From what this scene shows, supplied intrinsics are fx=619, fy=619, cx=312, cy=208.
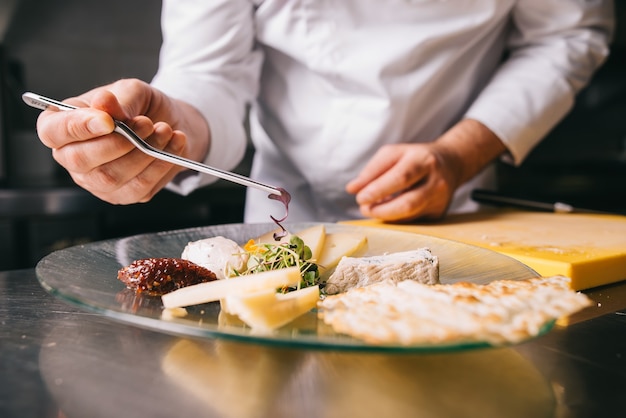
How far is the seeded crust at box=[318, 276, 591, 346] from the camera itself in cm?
45

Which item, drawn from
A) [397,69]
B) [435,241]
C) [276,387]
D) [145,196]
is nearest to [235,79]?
[397,69]

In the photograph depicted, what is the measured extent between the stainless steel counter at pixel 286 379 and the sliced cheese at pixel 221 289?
4 cm

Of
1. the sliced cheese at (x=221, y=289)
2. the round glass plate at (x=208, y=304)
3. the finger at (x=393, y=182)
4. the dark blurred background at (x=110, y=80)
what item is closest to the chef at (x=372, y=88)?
the finger at (x=393, y=182)

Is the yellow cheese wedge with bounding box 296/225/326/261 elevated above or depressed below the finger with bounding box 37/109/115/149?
below

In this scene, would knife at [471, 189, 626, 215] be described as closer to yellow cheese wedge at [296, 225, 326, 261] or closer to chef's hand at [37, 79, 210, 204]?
yellow cheese wedge at [296, 225, 326, 261]

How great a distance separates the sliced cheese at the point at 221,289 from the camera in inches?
23.8

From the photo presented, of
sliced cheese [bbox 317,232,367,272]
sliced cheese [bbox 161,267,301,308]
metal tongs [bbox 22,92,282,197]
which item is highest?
metal tongs [bbox 22,92,282,197]

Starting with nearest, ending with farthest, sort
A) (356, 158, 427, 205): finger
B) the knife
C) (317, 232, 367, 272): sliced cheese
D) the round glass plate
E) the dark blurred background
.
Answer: the round glass plate, (317, 232, 367, 272): sliced cheese, (356, 158, 427, 205): finger, the knife, the dark blurred background

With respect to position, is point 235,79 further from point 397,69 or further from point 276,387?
point 276,387

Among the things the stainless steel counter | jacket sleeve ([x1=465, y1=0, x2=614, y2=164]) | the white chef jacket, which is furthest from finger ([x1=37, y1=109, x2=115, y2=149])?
jacket sleeve ([x1=465, y1=0, x2=614, y2=164])

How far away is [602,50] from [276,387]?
4.58 ft

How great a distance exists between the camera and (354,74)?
4.42 feet

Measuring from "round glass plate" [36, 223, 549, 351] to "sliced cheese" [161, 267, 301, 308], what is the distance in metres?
0.01

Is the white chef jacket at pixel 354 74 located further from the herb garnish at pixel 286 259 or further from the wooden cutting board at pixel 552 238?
the herb garnish at pixel 286 259
